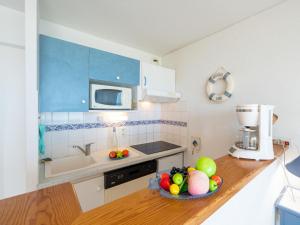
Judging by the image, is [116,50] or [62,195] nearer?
[62,195]

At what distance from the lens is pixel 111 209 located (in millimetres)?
464

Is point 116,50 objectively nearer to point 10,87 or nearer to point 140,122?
point 140,122

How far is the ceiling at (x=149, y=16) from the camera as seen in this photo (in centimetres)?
129

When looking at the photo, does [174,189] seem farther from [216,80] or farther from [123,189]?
[216,80]

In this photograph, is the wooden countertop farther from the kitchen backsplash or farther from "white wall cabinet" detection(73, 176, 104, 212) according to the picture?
the kitchen backsplash

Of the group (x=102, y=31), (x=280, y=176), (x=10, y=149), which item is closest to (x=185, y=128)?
(x=280, y=176)

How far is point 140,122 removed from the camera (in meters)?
2.27

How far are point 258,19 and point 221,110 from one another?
92 cm

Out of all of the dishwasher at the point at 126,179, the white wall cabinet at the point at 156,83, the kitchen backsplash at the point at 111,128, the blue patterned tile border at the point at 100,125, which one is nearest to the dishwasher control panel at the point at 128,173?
the dishwasher at the point at 126,179

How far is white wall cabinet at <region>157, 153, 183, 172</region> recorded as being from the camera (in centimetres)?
181

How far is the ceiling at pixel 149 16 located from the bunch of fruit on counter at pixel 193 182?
52.5 inches

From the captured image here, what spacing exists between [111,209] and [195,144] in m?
1.67

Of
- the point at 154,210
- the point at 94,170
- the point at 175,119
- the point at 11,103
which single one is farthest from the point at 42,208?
the point at 175,119

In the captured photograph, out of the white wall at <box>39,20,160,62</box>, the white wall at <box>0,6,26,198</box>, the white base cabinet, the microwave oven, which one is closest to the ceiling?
the white wall at <box>39,20,160,62</box>
